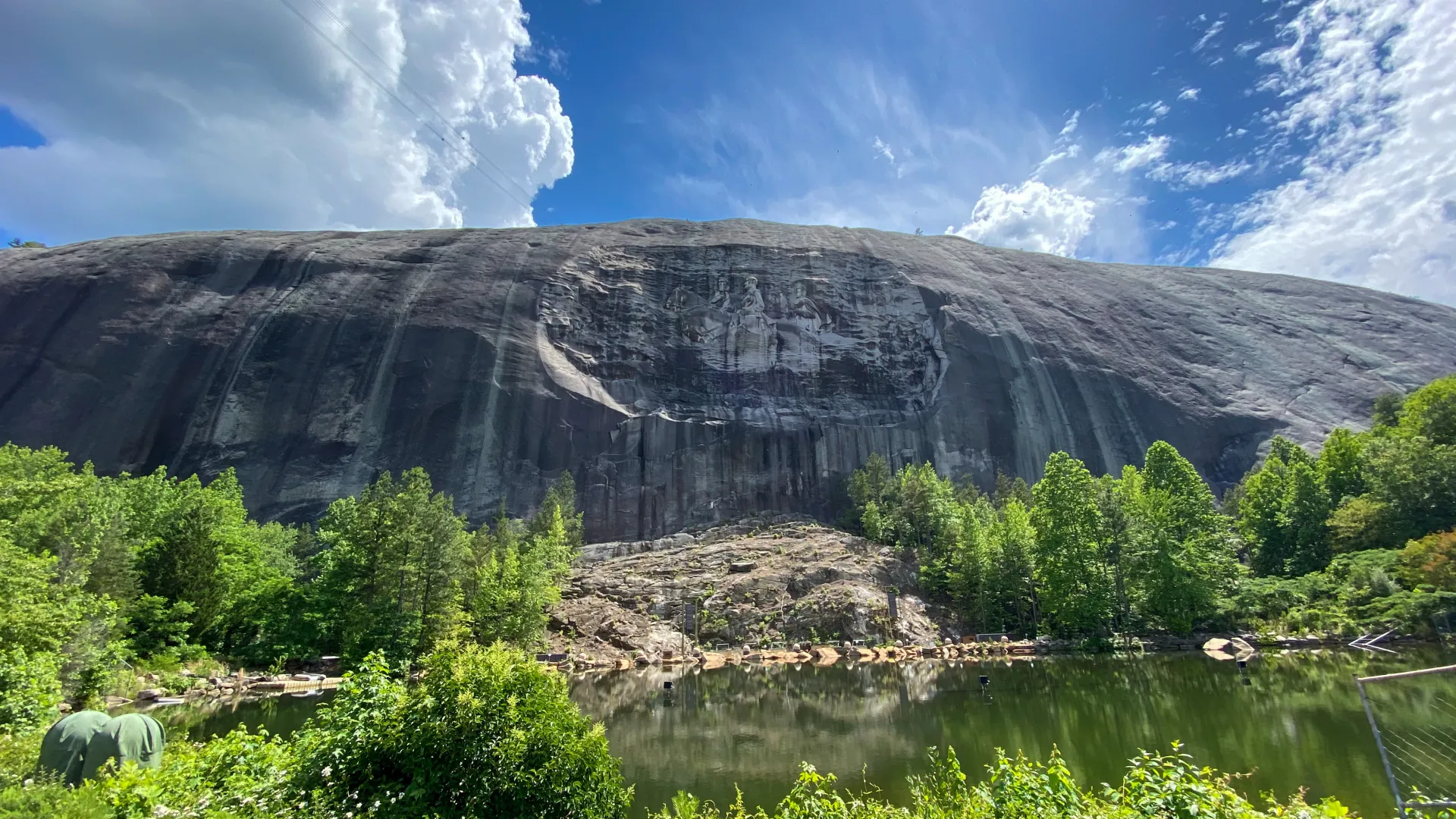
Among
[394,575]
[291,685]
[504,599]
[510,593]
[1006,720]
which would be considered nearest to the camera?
[1006,720]

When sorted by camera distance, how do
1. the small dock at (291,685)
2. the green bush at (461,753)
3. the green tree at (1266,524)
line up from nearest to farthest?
1. the green bush at (461,753)
2. the small dock at (291,685)
3. the green tree at (1266,524)

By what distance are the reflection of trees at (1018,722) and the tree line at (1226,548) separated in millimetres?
7478

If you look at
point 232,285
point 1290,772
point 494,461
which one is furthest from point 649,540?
point 232,285

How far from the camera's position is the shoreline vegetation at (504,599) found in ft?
19.4

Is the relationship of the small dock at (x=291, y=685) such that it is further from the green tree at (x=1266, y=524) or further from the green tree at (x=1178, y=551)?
the green tree at (x=1266, y=524)

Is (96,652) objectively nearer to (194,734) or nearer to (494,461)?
(194,734)

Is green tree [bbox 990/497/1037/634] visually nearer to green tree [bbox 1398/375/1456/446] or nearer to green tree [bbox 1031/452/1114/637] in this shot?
green tree [bbox 1031/452/1114/637]

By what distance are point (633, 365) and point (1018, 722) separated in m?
64.6

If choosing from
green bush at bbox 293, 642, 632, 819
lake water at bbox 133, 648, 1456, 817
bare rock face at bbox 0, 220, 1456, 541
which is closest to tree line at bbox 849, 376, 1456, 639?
lake water at bbox 133, 648, 1456, 817

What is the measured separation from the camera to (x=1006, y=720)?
59.1 ft

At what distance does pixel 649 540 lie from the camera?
2445 inches

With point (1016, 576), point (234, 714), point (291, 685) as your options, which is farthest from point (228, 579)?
point (1016, 576)

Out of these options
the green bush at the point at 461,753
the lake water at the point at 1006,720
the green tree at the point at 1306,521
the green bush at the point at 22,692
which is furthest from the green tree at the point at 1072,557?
the green bush at the point at 22,692

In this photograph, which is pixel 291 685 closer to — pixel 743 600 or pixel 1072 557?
pixel 743 600
